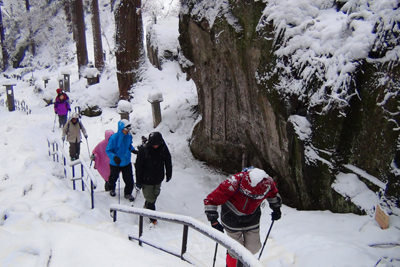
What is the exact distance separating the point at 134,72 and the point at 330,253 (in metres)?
10.2

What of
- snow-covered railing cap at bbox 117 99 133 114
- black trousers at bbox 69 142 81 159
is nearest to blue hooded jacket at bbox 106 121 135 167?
black trousers at bbox 69 142 81 159

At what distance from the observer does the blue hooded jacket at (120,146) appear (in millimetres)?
6195

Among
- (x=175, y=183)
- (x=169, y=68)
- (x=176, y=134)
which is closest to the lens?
(x=175, y=183)

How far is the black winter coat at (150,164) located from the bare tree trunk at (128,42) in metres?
7.39

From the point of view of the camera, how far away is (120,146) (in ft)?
20.7

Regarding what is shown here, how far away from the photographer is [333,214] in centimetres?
526

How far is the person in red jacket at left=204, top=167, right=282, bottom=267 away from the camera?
12.5ft

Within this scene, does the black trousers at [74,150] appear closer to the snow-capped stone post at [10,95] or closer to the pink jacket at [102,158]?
the pink jacket at [102,158]

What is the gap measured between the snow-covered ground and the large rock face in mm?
437

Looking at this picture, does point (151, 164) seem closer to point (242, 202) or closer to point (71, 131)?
point (242, 202)

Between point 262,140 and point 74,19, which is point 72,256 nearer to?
point 262,140

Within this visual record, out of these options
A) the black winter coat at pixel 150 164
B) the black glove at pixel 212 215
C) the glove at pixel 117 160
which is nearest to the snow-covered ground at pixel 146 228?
the black glove at pixel 212 215

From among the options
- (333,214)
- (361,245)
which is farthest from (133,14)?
(361,245)

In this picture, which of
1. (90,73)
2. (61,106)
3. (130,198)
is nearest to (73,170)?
(130,198)
